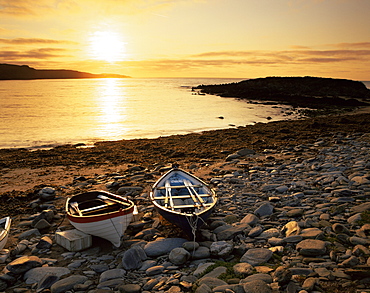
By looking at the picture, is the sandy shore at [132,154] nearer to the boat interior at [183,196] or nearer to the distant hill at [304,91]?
the boat interior at [183,196]

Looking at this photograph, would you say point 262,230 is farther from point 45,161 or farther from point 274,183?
point 45,161

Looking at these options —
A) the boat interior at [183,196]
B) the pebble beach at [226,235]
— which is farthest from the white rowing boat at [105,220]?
the boat interior at [183,196]

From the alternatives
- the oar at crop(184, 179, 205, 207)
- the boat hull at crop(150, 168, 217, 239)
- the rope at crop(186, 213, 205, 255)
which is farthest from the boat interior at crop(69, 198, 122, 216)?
the rope at crop(186, 213, 205, 255)

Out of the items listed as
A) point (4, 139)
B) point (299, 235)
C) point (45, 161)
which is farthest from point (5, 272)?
point (4, 139)

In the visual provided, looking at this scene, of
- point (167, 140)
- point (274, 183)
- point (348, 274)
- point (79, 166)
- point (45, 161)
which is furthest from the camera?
point (167, 140)

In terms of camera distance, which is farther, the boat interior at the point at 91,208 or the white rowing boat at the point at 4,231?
the boat interior at the point at 91,208

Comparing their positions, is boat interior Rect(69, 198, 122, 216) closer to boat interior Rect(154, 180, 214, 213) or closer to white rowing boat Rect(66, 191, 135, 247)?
white rowing boat Rect(66, 191, 135, 247)

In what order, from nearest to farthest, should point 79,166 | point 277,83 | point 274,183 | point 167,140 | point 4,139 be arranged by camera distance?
point 274,183
point 79,166
point 167,140
point 4,139
point 277,83

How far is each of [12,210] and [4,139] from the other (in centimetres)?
1932

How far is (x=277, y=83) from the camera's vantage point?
8262 centimetres

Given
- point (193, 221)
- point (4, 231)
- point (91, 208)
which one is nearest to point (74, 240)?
point (91, 208)

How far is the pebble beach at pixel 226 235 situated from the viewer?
17.4 feet

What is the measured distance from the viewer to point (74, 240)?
22.9ft

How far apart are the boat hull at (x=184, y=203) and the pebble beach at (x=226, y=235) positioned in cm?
48
